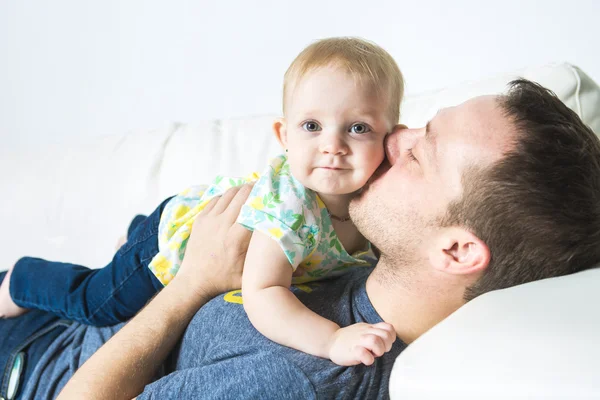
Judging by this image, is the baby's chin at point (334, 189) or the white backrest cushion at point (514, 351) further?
the baby's chin at point (334, 189)

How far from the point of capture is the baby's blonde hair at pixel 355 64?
120 centimetres

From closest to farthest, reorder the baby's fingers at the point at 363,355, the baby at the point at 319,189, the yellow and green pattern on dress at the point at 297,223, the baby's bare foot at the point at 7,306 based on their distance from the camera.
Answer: the baby's fingers at the point at 363,355 < the baby at the point at 319,189 < the yellow and green pattern on dress at the point at 297,223 < the baby's bare foot at the point at 7,306

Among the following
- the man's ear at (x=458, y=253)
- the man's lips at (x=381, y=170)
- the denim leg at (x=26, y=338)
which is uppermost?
the man's lips at (x=381, y=170)

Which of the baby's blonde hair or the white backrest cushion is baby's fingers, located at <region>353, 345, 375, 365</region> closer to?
the white backrest cushion

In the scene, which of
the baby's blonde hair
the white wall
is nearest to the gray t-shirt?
the baby's blonde hair

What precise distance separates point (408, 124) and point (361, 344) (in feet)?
3.08

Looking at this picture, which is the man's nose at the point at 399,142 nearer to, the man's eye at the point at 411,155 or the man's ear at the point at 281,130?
the man's eye at the point at 411,155

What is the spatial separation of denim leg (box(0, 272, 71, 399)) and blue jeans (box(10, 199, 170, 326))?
4 centimetres

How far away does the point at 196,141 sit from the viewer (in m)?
2.24

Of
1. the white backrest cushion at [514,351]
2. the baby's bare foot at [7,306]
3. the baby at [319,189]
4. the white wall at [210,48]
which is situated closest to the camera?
the white backrest cushion at [514,351]

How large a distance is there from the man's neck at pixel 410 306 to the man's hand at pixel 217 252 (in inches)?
14.8

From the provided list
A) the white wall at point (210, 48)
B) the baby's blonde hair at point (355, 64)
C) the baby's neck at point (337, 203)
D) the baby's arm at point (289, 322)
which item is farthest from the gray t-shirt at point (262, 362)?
the white wall at point (210, 48)

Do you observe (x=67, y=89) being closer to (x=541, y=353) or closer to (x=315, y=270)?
(x=315, y=270)

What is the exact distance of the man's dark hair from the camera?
3.51 ft
